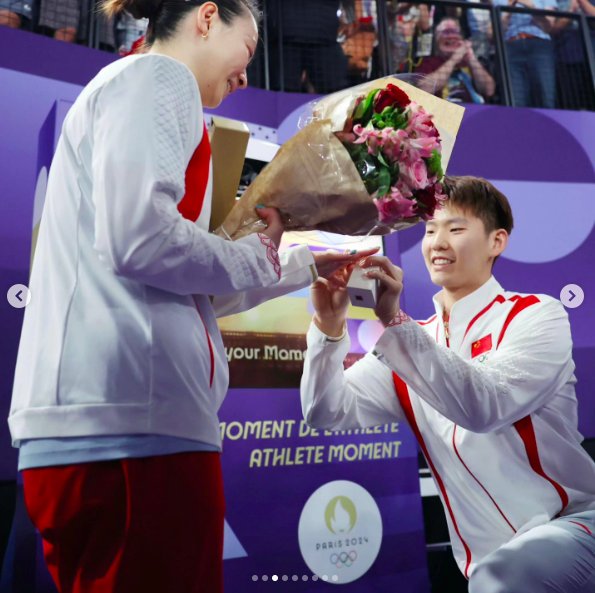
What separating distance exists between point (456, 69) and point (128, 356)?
4.01 meters

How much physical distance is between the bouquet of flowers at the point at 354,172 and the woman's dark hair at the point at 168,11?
274 mm

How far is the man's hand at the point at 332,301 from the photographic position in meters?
1.77

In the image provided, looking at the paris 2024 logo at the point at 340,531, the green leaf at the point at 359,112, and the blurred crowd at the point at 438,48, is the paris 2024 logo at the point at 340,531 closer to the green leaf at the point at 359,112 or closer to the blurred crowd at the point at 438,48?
the green leaf at the point at 359,112

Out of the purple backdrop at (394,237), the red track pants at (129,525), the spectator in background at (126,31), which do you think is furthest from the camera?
the spectator in background at (126,31)

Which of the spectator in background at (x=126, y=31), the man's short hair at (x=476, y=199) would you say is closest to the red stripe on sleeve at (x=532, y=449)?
the man's short hair at (x=476, y=199)

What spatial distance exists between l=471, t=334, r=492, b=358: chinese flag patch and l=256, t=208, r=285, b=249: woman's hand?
3.73 ft

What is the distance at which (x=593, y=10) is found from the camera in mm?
4750

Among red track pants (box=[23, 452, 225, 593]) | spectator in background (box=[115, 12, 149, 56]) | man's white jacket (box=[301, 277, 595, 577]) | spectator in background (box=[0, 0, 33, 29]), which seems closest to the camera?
red track pants (box=[23, 452, 225, 593])

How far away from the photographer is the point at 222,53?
1272 mm

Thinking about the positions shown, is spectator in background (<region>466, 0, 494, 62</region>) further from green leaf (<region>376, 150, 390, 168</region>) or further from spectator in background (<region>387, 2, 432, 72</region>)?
green leaf (<region>376, 150, 390, 168</region>)

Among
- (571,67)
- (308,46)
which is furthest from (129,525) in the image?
(571,67)

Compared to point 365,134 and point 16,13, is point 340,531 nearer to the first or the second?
point 365,134

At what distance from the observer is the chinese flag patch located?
215cm

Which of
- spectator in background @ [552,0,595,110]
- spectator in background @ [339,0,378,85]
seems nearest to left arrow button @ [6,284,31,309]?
spectator in background @ [339,0,378,85]
